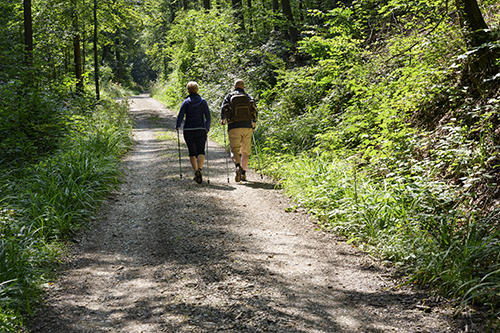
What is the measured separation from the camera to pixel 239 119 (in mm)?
8977

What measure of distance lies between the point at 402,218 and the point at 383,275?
36.6 inches

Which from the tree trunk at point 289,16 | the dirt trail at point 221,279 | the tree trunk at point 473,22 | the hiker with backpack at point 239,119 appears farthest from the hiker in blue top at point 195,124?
the tree trunk at point 289,16

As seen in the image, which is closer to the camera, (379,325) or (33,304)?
(379,325)

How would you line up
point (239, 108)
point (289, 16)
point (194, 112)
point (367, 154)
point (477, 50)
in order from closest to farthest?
1. point (477, 50)
2. point (367, 154)
3. point (194, 112)
4. point (239, 108)
5. point (289, 16)

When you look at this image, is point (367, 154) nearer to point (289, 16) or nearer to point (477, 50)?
point (477, 50)

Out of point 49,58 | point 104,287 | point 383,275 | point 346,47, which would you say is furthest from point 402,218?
point 49,58

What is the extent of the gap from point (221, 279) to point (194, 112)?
5326mm

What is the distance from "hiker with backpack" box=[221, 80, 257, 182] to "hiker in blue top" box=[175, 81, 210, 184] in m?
0.54

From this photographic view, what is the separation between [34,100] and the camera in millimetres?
9414

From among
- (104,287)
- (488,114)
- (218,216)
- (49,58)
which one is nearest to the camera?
(104,287)

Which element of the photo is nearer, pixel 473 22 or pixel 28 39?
pixel 473 22

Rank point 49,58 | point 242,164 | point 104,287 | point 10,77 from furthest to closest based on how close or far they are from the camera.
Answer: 1. point 49,58
2. point 10,77
3. point 242,164
4. point 104,287

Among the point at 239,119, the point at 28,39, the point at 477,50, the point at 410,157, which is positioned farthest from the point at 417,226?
the point at 28,39

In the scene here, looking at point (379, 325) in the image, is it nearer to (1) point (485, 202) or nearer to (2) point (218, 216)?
(1) point (485, 202)
